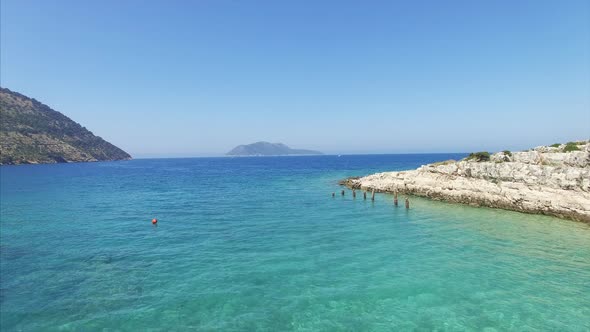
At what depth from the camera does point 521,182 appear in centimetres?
4591

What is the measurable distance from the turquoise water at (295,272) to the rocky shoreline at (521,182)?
369 cm

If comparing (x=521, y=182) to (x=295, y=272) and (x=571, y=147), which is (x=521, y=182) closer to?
(x=571, y=147)

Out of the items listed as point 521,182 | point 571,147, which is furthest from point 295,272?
point 571,147

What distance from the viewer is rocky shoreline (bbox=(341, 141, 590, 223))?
3997cm

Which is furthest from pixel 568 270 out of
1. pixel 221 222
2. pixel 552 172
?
pixel 221 222

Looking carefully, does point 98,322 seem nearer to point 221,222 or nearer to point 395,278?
point 395,278

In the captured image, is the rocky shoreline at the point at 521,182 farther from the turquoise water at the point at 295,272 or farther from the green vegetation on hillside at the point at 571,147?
the turquoise water at the point at 295,272

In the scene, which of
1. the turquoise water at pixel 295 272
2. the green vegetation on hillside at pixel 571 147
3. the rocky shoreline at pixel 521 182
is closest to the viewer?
the turquoise water at pixel 295 272

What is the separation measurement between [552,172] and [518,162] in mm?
5968

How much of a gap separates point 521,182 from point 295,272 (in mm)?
39803

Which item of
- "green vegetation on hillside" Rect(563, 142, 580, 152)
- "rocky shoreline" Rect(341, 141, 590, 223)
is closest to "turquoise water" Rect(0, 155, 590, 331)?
"rocky shoreline" Rect(341, 141, 590, 223)

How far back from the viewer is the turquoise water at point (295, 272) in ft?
54.4

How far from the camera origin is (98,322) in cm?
1609

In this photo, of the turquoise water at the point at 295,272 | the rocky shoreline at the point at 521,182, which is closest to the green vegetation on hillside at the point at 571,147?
the rocky shoreline at the point at 521,182
